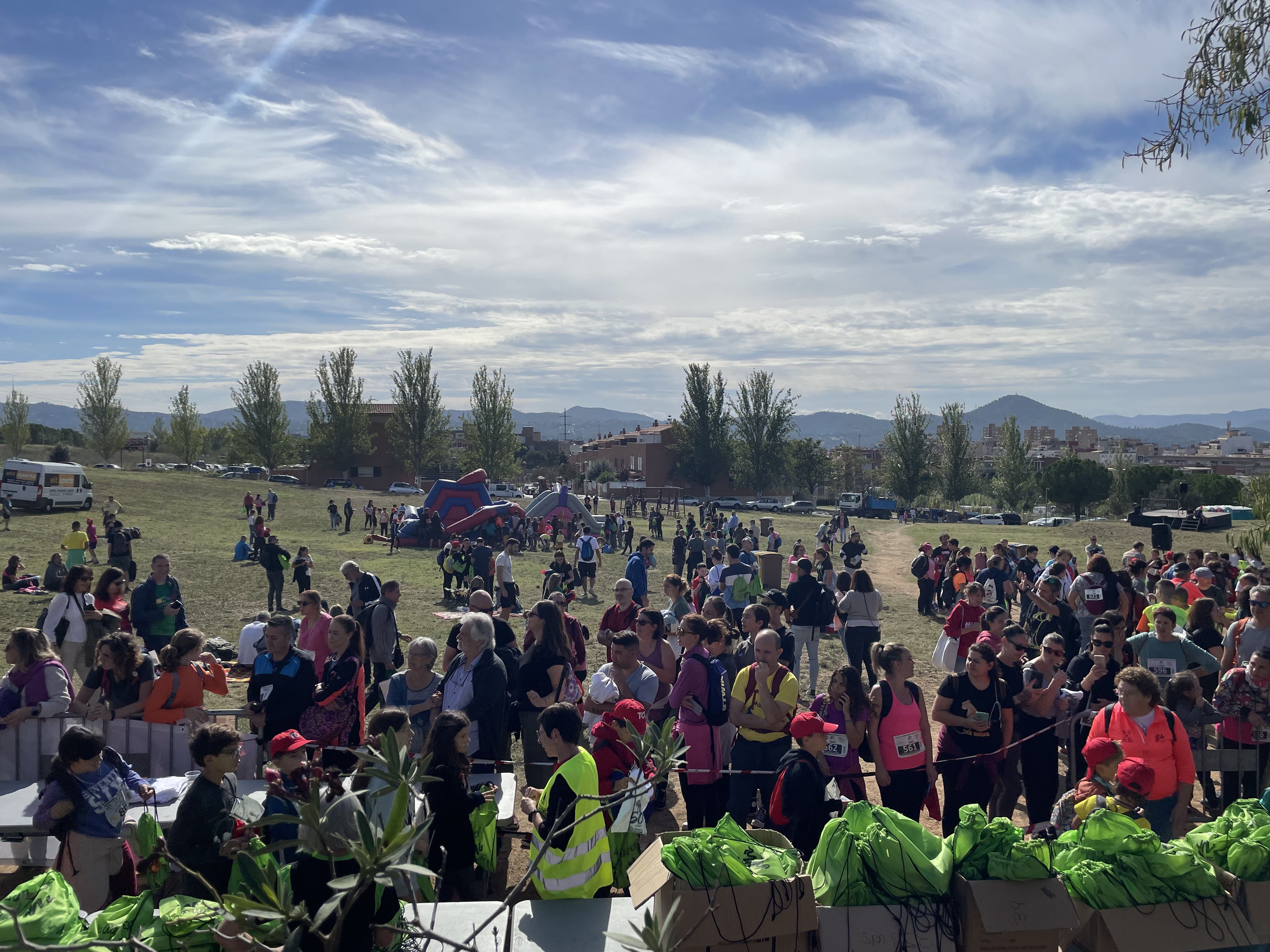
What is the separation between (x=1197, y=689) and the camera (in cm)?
572

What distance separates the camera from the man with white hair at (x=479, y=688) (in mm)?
5832

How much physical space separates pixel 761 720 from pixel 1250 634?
443cm

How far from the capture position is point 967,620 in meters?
8.62

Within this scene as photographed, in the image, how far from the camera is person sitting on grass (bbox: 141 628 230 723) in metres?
5.84

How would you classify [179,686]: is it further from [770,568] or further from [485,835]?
[770,568]

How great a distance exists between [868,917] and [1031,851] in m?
0.76

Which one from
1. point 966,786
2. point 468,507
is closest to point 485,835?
point 966,786

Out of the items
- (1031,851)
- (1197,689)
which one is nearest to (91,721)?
(1031,851)

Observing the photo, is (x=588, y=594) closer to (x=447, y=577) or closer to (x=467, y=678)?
(x=447, y=577)

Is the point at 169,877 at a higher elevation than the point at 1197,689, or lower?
lower

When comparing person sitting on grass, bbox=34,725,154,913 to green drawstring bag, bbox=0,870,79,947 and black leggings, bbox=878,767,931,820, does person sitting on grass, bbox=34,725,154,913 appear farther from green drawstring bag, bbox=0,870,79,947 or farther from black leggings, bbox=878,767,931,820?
black leggings, bbox=878,767,931,820

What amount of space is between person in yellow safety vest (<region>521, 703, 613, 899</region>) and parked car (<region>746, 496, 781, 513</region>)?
48.3 metres

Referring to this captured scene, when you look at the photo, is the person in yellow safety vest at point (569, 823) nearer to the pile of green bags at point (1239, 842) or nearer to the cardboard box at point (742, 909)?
the cardboard box at point (742, 909)

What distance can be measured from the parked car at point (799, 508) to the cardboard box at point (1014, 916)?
49779mm
